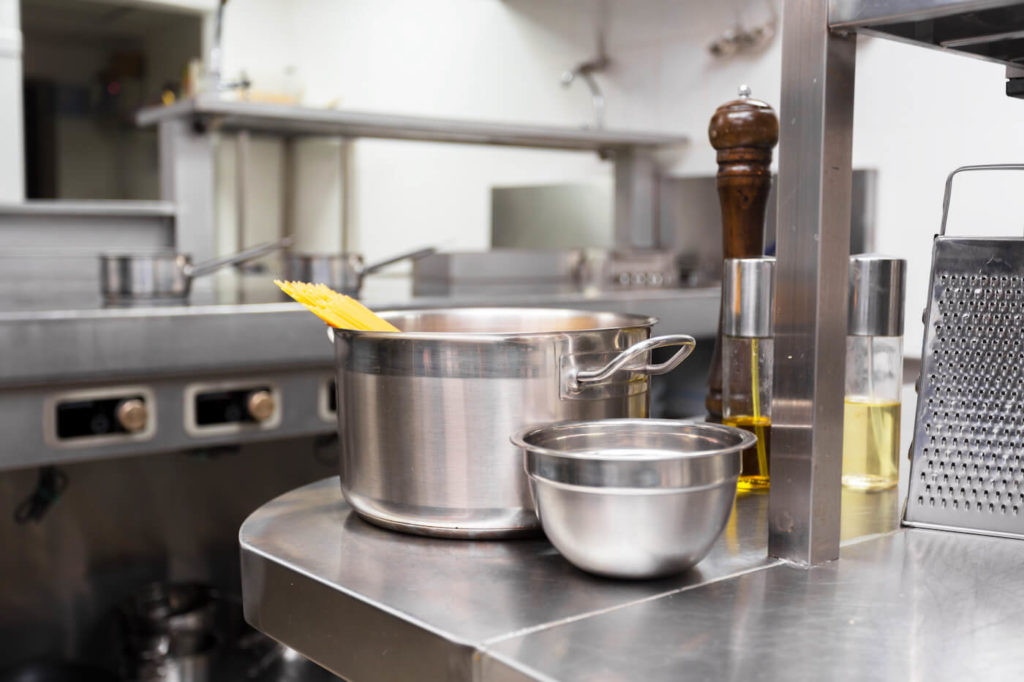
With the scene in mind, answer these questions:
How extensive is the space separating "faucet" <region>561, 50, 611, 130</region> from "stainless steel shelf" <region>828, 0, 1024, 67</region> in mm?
Answer: 3489

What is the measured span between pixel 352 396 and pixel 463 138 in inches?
122

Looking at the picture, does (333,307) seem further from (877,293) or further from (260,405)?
(260,405)

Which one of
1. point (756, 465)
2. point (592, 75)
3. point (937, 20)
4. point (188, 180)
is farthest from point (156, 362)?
point (592, 75)

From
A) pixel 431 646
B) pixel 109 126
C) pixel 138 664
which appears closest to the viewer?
pixel 431 646

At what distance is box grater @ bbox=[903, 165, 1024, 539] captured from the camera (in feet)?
2.47

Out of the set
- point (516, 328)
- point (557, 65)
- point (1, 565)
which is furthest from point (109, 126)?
point (516, 328)

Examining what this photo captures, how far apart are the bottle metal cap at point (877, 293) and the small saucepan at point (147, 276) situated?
159 centimetres

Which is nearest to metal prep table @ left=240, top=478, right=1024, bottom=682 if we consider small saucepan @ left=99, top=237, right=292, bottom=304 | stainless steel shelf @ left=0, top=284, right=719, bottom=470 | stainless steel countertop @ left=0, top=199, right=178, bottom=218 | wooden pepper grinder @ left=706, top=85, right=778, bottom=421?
wooden pepper grinder @ left=706, top=85, right=778, bottom=421

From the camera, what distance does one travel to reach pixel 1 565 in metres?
2.19

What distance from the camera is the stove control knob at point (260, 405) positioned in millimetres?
1940

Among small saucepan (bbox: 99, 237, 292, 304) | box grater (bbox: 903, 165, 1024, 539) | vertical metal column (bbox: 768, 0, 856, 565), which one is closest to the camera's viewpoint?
vertical metal column (bbox: 768, 0, 856, 565)

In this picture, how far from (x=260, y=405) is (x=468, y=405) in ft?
4.42

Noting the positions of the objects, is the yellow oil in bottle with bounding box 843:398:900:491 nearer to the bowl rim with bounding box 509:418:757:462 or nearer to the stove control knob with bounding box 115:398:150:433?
the bowl rim with bounding box 509:418:757:462

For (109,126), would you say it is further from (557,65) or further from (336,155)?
(557,65)
